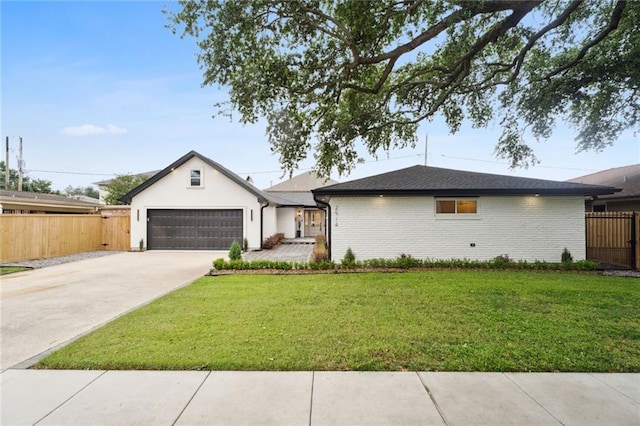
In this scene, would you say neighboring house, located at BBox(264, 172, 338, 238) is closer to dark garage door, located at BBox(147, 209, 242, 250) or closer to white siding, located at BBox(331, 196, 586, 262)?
dark garage door, located at BBox(147, 209, 242, 250)

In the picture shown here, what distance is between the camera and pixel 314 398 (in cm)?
291

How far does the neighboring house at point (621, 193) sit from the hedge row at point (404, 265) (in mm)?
5038

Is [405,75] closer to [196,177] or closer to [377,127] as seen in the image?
[377,127]

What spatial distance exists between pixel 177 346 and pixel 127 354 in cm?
56

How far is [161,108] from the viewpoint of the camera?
17.0 meters

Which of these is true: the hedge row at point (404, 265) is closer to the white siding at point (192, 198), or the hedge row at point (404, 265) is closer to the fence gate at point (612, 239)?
the fence gate at point (612, 239)

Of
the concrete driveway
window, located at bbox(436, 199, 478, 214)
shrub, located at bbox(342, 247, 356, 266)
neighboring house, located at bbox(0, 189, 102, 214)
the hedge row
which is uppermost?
neighboring house, located at bbox(0, 189, 102, 214)

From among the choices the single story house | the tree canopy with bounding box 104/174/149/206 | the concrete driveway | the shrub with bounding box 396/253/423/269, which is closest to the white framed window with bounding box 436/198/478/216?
the shrub with bounding box 396/253/423/269

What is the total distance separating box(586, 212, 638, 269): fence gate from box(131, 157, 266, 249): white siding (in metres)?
14.5

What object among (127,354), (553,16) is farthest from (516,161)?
(127,354)

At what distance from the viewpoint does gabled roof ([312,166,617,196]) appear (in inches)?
423

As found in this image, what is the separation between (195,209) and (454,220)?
42.5 feet

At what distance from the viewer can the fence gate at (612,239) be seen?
10.6 meters

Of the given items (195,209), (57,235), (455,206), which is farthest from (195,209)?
(455,206)
